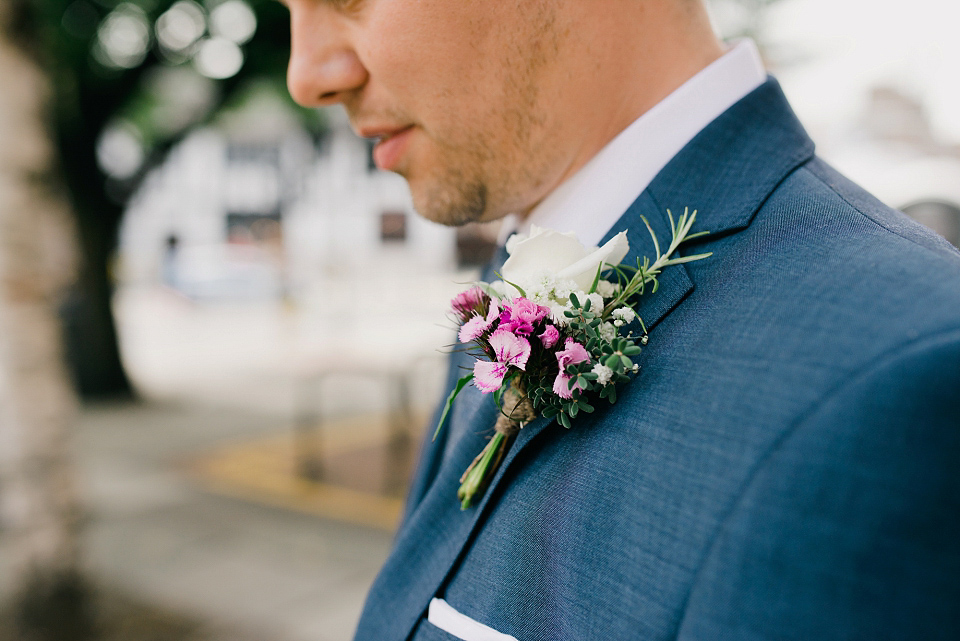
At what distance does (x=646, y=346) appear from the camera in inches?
38.5

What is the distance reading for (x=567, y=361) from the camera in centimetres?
95

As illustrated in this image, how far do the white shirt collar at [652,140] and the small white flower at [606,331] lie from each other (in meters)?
0.27

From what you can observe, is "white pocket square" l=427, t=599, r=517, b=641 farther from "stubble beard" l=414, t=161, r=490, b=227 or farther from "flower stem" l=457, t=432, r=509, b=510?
"stubble beard" l=414, t=161, r=490, b=227

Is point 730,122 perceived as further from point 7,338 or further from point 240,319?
point 240,319

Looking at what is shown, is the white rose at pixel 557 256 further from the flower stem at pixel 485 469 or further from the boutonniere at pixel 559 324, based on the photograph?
the flower stem at pixel 485 469

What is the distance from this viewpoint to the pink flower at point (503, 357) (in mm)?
966

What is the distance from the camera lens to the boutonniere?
0.95 m

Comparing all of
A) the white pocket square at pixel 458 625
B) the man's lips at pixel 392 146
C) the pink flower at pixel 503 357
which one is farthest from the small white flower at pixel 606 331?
the man's lips at pixel 392 146

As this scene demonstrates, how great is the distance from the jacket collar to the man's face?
26cm

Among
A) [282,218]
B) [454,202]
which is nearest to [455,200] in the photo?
[454,202]

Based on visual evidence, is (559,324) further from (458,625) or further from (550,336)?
(458,625)

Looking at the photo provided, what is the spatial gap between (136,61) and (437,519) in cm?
972

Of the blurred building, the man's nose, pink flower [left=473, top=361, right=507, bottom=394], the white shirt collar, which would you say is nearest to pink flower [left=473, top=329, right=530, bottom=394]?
pink flower [left=473, top=361, right=507, bottom=394]

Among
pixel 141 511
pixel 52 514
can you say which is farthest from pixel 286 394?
pixel 52 514
